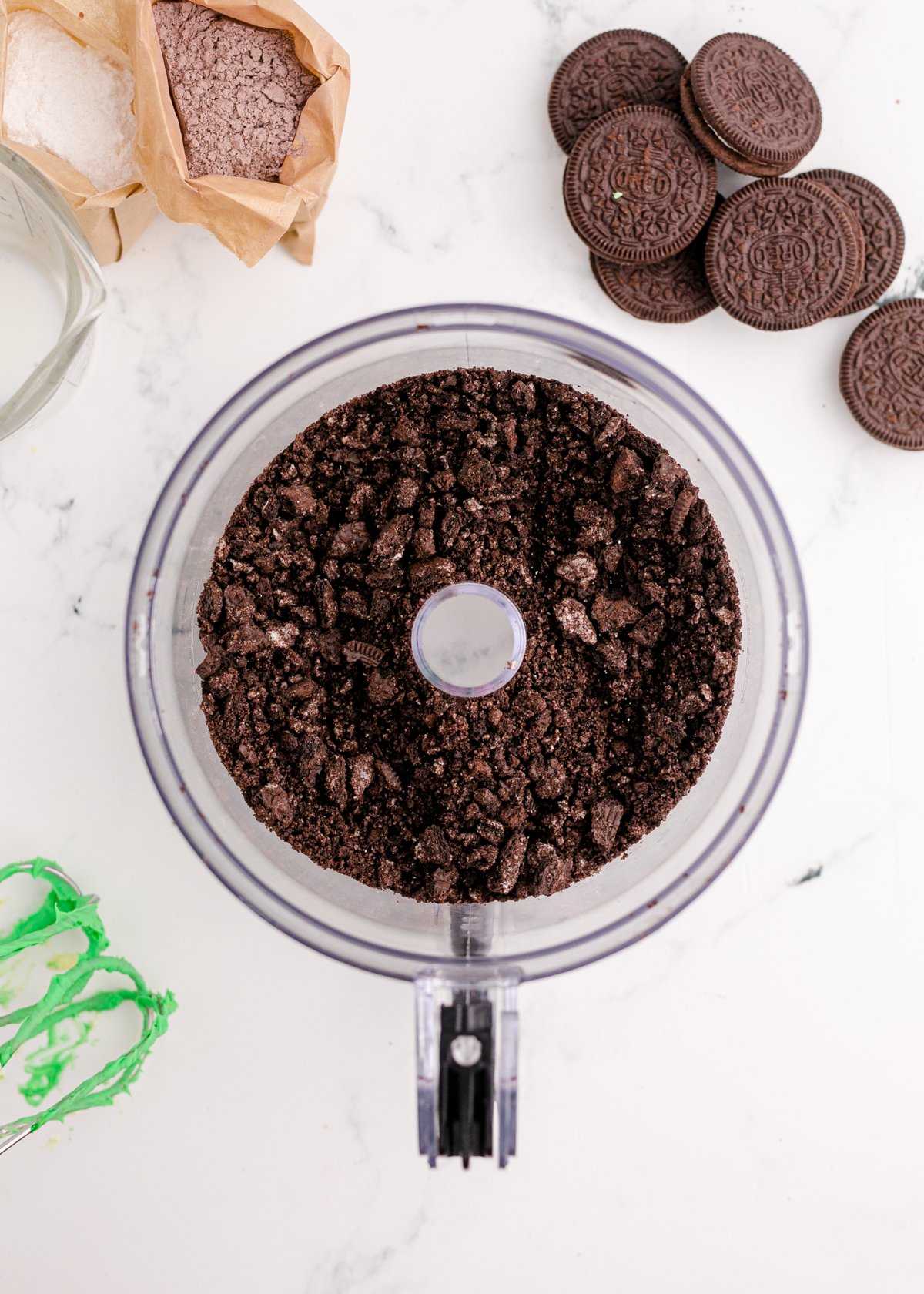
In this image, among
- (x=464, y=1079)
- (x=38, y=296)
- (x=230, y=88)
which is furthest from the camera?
(x=38, y=296)

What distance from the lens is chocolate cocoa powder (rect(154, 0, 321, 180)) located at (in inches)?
37.1

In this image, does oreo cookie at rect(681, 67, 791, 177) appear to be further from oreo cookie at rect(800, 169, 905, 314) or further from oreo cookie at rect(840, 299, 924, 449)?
oreo cookie at rect(840, 299, 924, 449)

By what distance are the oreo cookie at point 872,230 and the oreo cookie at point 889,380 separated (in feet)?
0.12

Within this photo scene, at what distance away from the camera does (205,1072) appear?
111cm

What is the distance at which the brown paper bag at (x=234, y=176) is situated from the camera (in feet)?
3.02

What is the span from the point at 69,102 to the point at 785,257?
30.2 inches

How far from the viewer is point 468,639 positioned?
3.13ft

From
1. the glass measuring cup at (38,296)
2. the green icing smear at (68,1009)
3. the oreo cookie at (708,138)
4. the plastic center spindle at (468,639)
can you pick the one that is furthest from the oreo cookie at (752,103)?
the green icing smear at (68,1009)

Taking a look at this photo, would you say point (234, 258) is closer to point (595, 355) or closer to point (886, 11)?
point (595, 355)

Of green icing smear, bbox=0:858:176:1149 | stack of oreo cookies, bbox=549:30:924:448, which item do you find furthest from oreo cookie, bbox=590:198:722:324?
green icing smear, bbox=0:858:176:1149

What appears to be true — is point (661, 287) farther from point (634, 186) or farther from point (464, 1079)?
point (464, 1079)

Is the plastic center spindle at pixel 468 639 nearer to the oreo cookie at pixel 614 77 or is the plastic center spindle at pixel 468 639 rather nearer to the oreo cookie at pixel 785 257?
the oreo cookie at pixel 785 257

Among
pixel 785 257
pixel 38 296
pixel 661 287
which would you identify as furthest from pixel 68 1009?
pixel 785 257

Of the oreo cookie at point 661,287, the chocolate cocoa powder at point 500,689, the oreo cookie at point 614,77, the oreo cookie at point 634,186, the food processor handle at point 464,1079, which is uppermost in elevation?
the oreo cookie at point 614,77
